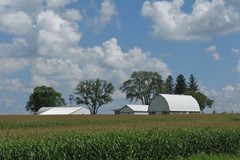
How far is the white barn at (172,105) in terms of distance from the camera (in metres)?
113

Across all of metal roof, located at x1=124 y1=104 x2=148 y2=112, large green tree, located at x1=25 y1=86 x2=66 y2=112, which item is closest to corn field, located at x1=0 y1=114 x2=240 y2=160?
metal roof, located at x1=124 y1=104 x2=148 y2=112

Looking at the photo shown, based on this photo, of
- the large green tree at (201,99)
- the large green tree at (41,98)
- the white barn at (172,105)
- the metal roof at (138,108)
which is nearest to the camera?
the white barn at (172,105)

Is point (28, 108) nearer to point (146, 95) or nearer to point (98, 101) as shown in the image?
point (98, 101)

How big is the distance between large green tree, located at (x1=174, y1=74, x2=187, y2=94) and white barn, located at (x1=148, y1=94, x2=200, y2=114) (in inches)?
1568

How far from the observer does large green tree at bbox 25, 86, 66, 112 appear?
153500 mm

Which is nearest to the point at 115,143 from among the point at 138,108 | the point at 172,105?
the point at 172,105

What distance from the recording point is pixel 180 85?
159375 mm

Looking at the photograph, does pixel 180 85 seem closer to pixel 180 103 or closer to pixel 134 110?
pixel 134 110

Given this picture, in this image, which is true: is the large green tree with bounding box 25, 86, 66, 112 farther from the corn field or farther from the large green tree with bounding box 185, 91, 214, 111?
the corn field

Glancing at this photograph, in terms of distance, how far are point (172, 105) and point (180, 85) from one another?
47.3m

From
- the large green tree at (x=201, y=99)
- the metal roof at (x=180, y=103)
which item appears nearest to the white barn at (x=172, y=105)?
the metal roof at (x=180, y=103)

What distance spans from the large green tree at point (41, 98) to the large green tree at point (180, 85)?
43.2 meters

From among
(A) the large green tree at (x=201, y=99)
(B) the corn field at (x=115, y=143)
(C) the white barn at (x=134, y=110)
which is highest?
(A) the large green tree at (x=201, y=99)

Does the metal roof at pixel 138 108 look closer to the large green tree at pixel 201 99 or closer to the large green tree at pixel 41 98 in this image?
the large green tree at pixel 201 99
